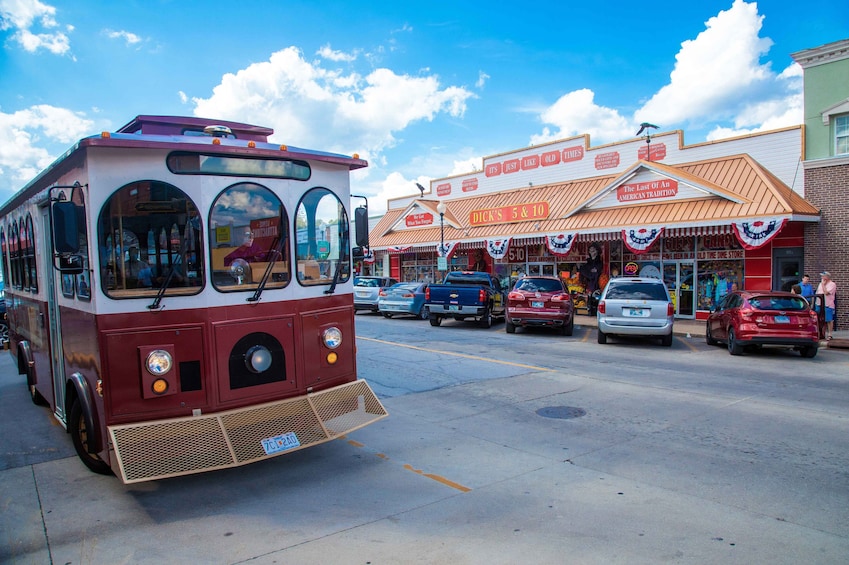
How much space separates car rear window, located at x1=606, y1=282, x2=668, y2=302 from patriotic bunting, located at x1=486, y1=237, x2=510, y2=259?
9.20 m

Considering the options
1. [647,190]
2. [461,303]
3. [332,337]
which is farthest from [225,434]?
[647,190]

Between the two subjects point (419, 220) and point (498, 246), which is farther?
point (419, 220)

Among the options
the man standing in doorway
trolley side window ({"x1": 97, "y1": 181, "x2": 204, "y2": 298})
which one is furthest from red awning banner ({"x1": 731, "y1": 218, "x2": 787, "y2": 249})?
trolley side window ({"x1": 97, "y1": 181, "x2": 204, "y2": 298})

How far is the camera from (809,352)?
42.0ft

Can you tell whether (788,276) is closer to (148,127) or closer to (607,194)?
(607,194)

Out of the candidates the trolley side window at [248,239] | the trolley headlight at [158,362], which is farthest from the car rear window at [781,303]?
the trolley headlight at [158,362]

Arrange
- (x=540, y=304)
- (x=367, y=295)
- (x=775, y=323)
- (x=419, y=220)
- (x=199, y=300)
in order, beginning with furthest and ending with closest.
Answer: (x=419, y=220)
(x=367, y=295)
(x=540, y=304)
(x=775, y=323)
(x=199, y=300)

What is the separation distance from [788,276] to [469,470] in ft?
53.6

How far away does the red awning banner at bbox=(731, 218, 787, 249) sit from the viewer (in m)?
16.3

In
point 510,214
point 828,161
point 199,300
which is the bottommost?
point 199,300

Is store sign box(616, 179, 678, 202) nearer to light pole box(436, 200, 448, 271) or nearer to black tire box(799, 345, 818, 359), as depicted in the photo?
light pole box(436, 200, 448, 271)

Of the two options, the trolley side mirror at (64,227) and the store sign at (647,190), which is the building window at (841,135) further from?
the trolley side mirror at (64,227)

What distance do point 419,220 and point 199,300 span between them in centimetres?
2565

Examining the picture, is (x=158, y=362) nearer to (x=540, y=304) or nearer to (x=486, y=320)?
(x=540, y=304)
